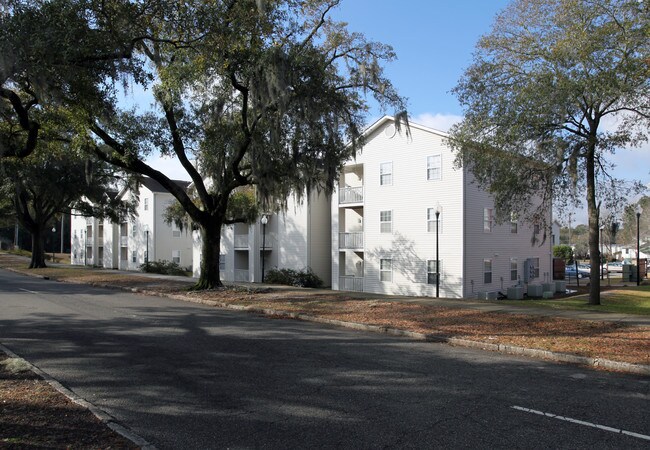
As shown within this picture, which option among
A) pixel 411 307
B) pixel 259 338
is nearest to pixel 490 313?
pixel 411 307

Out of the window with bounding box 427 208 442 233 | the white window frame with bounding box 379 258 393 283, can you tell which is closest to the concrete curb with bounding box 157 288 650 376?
the window with bounding box 427 208 442 233

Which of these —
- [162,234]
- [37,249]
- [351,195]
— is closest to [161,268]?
[162,234]

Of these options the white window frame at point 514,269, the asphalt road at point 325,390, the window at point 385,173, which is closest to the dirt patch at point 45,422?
the asphalt road at point 325,390

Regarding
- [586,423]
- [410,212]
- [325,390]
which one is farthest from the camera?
[410,212]

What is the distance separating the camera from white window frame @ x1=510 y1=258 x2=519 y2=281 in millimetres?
30391

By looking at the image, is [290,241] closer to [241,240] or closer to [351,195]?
[241,240]

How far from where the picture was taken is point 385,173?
29.4m

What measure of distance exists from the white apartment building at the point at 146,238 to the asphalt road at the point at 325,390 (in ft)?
119

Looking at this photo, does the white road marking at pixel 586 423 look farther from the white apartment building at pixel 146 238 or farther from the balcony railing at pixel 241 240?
the white apartment building at pixel 146 238

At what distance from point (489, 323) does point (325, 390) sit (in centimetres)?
712

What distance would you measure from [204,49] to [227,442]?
9285 millimetres

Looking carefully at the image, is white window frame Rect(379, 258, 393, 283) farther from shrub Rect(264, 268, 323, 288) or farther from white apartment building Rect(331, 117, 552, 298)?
shrub Rect(264, 268, 323, 288)

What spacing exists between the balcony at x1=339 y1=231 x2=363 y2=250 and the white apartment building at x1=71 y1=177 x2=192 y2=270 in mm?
19366

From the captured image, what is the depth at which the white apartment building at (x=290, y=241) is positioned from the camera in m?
33.8
